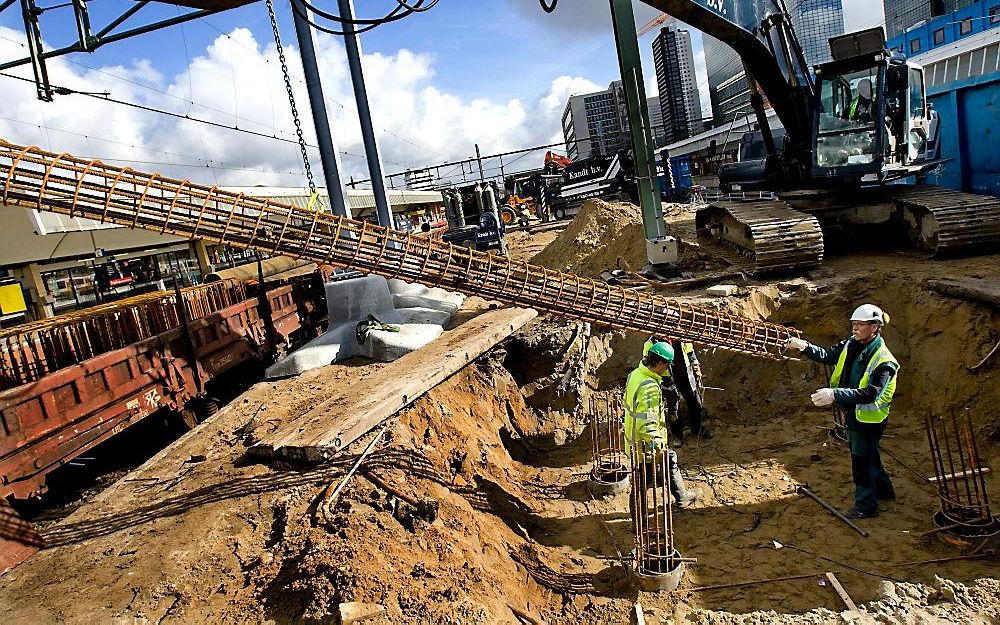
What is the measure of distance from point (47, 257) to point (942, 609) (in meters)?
20.9

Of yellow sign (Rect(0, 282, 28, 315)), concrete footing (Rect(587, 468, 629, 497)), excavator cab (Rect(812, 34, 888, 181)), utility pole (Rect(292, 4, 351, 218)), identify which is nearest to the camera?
concrete footing (Rect(587, 468, 629, 497))

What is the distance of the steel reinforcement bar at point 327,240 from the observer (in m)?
3.97

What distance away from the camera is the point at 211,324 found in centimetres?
784

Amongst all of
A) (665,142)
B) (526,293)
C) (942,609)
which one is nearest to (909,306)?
(942,609)

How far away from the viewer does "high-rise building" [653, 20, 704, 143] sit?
35.8 m

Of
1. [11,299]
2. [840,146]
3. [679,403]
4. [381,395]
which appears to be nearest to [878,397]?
[679,403]

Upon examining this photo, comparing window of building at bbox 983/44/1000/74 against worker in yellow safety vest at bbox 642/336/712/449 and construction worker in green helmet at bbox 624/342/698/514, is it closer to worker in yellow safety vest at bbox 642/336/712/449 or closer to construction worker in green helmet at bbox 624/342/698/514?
worker in yellow safety vest at bbox 642/336/712/449

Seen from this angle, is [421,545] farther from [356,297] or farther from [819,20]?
[819,20]

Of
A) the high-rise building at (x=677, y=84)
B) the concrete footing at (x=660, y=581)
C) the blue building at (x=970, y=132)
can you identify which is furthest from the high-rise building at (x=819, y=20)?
the concrete footing at (x=660, y=581)

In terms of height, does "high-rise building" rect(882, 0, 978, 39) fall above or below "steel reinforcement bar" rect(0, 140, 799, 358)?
above

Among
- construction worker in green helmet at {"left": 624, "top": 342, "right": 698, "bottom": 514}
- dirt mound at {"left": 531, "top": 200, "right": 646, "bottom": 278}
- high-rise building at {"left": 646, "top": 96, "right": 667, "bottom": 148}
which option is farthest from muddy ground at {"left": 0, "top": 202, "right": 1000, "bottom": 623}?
high-rise building at {"left": 646, "top": 96, "right": 667, "bottom": 148}

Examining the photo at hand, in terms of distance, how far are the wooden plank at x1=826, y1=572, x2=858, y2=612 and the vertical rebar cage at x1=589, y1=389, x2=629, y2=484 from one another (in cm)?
230

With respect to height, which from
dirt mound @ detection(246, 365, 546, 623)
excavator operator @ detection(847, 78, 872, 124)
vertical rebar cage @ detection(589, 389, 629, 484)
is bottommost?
vertical rebar cage @ detection(589, 389, 629, 484)

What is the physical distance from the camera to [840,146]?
9039 millimetres
